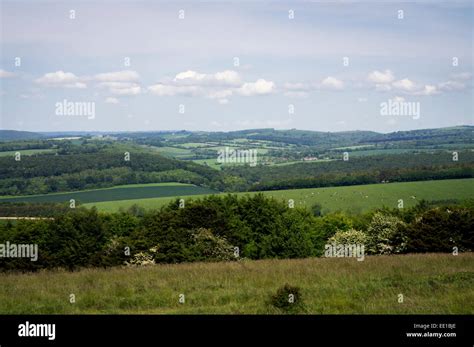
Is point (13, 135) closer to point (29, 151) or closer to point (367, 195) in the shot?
point (29, 151)

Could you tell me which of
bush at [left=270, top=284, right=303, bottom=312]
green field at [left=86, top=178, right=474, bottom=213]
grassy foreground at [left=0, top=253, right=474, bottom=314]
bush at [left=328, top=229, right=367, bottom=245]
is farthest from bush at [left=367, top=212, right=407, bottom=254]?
green field at [left=86, top=178, right=474, bottom=213]

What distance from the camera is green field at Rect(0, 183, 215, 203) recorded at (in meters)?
68.2

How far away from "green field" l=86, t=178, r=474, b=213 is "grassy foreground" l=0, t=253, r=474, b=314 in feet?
171

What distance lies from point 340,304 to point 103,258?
2033 cm

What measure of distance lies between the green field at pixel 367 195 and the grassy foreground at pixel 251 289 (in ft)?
171

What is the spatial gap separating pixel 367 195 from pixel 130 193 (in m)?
35.6

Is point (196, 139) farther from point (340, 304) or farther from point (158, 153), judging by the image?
point (340, 304)

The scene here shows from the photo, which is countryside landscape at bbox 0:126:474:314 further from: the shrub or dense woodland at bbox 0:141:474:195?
dense woodland at bbox 0:141:474:195

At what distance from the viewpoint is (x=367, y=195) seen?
72.9 m

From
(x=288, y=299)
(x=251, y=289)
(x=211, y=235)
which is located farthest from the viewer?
(x=211, y=235)

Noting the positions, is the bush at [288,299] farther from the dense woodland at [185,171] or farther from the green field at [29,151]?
the green field at [29,151]

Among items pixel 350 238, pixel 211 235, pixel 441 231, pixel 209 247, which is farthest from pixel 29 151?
pixel 441 231

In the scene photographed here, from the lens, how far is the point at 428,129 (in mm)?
81438
